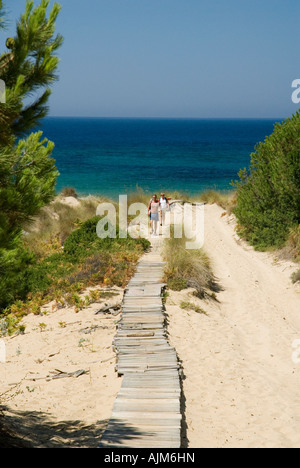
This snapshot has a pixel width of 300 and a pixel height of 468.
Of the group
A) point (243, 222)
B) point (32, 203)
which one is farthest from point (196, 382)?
point (243, 222)

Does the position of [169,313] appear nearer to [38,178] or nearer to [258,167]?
[38,178]

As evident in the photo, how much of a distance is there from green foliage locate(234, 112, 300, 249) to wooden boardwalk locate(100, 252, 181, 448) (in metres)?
6.98

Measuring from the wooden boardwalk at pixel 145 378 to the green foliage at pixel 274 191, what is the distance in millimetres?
6978

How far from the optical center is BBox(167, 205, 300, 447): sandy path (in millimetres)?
7844

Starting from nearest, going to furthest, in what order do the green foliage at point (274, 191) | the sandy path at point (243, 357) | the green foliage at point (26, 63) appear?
the green foliage at point (26, 63) < the sandy path at point (243, 357) < the green foliage at point (274, 191)

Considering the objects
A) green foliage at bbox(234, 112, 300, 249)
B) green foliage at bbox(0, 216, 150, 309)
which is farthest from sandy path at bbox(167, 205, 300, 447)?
green foliage at bbox(0, 216, 150, 309)

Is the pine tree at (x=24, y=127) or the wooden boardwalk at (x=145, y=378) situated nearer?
the pine tree at (x=24, y=127)

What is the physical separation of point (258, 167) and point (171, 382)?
13.4 metres

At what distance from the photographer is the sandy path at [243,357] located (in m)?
7.84

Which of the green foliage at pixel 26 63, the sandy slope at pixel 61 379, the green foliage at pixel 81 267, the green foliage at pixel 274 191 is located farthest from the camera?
the green foliage at pixel 274 191

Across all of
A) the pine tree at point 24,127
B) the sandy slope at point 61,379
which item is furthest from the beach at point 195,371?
the pine tree at point 24,127

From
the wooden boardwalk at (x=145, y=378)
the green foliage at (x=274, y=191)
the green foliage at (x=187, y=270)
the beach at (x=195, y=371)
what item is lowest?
the beach at (x=195, y=371)

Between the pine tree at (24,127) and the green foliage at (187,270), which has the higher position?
the pine tree at (24,127)

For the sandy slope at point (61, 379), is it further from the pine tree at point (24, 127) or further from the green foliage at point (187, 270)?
the pine tree at point (24, 127)
